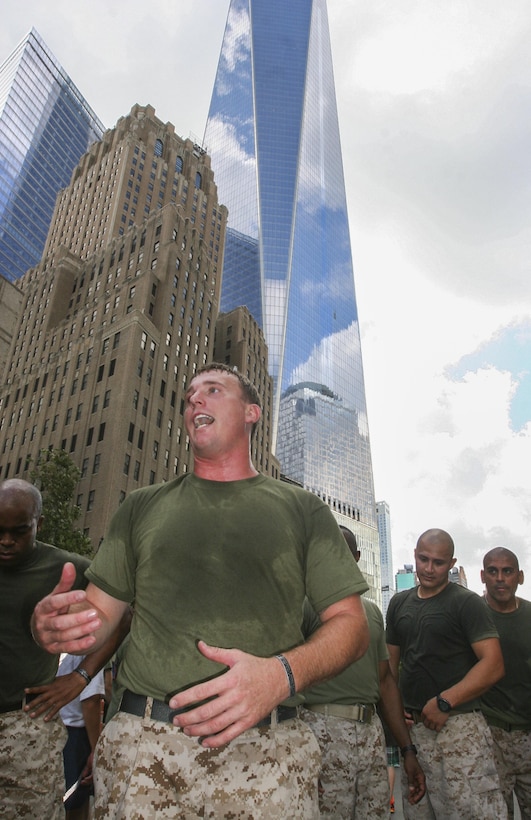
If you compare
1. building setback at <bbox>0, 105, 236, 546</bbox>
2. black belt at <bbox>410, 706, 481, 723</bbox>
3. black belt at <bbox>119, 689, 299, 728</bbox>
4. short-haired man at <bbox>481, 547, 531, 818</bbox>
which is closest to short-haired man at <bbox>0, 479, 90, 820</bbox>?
black belt at <bbox>119, 689, 299, 728</bbox>

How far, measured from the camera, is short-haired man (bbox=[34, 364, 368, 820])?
217 centimetres

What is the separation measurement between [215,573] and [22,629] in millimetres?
2440

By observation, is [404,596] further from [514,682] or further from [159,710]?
[159,710]

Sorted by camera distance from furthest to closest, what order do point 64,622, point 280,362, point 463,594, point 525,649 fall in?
1. point 280,362
2. point 525,649
3. point 463,594
4. point 64,622

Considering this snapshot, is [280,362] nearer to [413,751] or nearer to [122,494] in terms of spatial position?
[122,494]

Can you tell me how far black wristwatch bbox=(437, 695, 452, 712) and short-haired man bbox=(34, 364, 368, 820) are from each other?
2.46 metres

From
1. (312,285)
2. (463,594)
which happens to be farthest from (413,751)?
(312,285)

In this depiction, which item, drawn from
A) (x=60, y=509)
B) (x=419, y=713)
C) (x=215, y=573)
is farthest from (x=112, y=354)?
(x=215, y=573)

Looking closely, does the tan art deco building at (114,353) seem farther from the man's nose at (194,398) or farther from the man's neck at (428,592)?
the man's nose at (194,398)

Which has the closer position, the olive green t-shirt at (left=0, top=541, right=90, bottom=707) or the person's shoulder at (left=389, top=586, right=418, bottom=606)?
the olive green t-shirt at (left=0, top=541, right=90, bottom=707)

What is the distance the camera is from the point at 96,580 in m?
2.76

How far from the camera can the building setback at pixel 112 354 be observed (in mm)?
49031

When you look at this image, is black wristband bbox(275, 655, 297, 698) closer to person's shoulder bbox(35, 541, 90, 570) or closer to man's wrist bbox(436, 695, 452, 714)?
person's shoulder bbox(35, 541, 90, 570)

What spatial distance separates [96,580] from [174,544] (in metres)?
0.49
